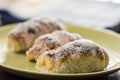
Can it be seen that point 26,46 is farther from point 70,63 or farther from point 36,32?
point 70,63

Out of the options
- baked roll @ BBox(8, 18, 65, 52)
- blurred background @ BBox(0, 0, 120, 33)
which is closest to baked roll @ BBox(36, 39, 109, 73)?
baked roll @ BBox(8, 18, 65, 52)

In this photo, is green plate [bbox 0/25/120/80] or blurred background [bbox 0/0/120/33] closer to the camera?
green plate [bbox 0/25/120/80]

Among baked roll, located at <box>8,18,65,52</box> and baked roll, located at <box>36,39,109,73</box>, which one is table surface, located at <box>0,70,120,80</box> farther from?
baked roll, located at <box>8,18,65,52</box>

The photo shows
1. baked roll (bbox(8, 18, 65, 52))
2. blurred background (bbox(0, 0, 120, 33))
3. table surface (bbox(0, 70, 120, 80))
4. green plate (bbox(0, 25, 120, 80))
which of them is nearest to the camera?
green plate (bbox(0, 25, 120, 80))

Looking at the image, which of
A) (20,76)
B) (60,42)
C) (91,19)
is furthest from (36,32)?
(91,19)

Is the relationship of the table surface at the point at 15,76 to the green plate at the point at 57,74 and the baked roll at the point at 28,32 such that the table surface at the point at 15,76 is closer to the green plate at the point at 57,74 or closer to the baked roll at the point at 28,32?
the green plate at the point at 57,74

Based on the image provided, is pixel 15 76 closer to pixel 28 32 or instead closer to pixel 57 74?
pixel 57 74

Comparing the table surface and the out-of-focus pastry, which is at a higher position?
the out-of-focus pastry
